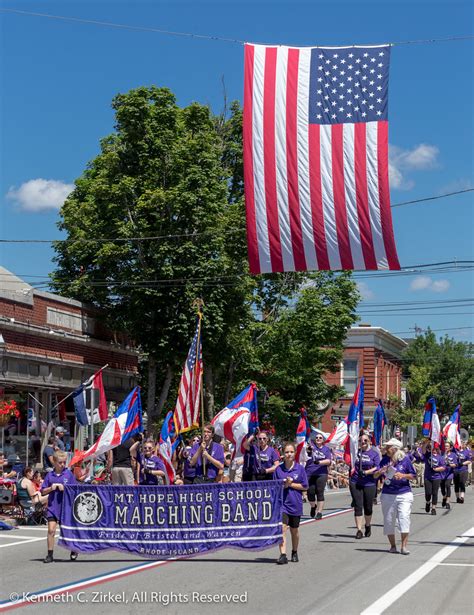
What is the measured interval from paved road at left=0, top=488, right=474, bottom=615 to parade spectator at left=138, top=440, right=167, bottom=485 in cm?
187

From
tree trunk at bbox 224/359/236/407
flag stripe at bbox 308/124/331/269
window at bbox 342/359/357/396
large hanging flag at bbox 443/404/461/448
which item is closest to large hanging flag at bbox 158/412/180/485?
flag stripe at bbox 308/124/331/269

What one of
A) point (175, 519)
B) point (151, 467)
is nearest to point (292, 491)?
point (175, 519)

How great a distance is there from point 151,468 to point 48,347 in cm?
1365

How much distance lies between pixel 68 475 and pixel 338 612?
18.1ft

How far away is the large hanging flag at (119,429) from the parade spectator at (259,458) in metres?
2.83

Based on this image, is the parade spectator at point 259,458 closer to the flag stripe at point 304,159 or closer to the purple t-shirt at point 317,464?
the flag stripe at point 304,159

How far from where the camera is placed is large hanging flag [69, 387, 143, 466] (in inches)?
681

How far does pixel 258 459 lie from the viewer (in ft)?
51.5

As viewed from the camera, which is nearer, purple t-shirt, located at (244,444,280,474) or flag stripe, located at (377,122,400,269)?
purple t-shirt, located at (244,444,280,474)

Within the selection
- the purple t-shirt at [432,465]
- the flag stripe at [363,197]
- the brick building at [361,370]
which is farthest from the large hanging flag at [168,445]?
the brick building at [361,370]

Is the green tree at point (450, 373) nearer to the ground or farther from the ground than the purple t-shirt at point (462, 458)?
farther from the ground

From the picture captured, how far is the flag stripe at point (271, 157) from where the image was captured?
16.2 metres

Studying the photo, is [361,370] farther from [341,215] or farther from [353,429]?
[341,215]

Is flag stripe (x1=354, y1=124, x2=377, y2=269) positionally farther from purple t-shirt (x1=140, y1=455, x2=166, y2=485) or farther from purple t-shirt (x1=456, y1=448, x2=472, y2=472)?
purple t-shirt (x1=456, y1=448, x2=472, y2=472)
